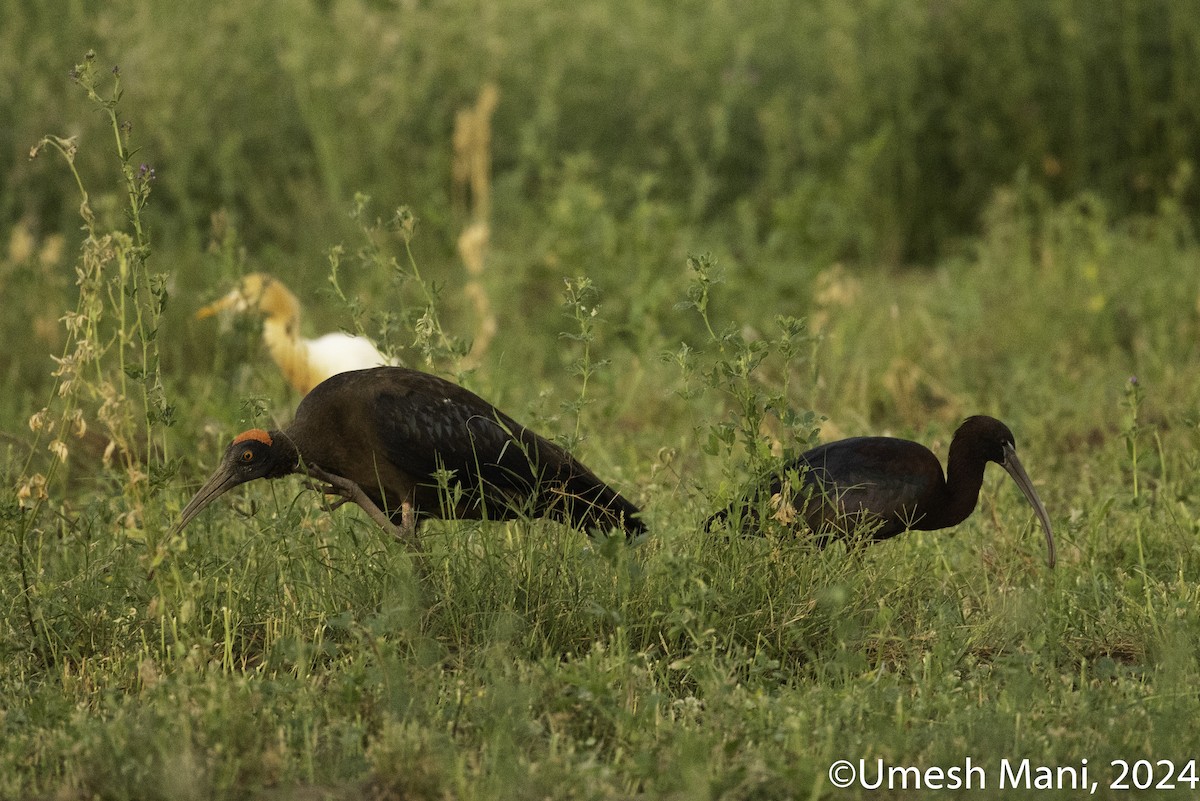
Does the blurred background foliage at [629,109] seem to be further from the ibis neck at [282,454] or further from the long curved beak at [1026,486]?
the ibis neck at [282,454]

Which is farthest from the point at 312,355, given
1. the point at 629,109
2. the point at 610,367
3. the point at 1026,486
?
the point at 629,109

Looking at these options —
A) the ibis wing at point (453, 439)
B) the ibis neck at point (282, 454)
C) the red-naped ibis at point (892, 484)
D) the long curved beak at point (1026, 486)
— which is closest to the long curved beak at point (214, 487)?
the ibis neck at point (282, 454)

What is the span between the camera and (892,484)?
486cm

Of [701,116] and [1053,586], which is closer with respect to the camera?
[1053,586]

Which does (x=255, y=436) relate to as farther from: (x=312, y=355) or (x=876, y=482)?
(x=312, y=355)

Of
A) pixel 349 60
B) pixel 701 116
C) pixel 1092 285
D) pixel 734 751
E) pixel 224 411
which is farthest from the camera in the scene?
pixel 701 116

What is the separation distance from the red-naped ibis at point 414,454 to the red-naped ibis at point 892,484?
1.45 feet

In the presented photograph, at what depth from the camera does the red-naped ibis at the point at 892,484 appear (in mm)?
4785

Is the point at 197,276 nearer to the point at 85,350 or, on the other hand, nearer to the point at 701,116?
the point at 701,116

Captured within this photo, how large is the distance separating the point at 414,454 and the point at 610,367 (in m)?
1.24

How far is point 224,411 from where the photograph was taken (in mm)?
5945

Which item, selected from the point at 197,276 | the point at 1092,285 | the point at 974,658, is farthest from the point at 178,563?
the point at 1092,285

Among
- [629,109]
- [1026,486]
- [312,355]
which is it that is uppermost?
[629,109]

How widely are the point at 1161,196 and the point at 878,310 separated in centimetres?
243
